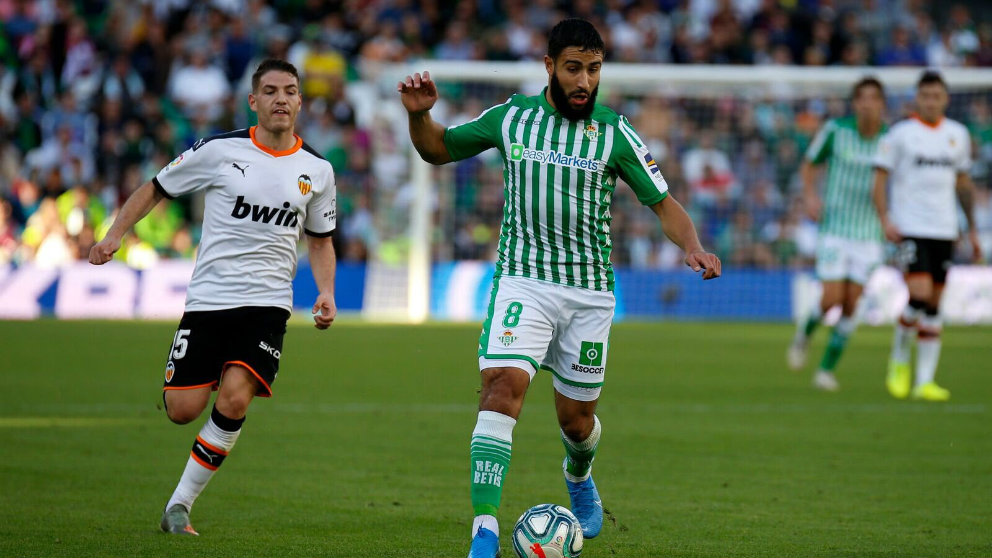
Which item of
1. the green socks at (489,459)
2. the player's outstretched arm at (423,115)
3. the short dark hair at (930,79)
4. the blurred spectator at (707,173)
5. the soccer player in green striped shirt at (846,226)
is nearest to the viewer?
the green socks at (489,459)

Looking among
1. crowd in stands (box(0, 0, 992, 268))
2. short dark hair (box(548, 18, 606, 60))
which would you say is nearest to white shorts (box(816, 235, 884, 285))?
short dark hair (box(548, 18, 606, 60))

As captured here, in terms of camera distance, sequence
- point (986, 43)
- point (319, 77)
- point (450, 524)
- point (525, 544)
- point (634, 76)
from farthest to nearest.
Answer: point (986, 43)
point (319, 77)
point (634, 76)
point (450, 524)
point (525, 544)

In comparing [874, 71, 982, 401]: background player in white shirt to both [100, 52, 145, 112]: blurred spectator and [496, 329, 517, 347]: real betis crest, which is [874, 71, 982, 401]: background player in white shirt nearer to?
[496, 329, 517, 347]: real betis crest

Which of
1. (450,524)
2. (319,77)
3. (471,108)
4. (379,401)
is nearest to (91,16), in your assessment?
(319,77)

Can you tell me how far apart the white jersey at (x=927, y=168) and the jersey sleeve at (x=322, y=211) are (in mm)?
6848

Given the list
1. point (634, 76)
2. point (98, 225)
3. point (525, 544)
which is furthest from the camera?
point (98, 225)

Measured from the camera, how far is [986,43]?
1131 inches

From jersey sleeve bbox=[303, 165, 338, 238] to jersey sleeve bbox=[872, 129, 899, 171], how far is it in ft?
22.5

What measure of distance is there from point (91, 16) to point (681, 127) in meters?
11.2

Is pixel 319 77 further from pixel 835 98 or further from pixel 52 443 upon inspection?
pixel 52 443

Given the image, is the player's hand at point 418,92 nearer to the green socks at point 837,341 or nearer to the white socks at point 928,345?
the white socks at point 928,345

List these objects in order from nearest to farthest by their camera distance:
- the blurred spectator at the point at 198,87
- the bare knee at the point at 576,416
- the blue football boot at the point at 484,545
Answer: the blue football boot at the point at 484,545
the bare knee at the point at 576,416
the blurred spectator at the point at 198,87

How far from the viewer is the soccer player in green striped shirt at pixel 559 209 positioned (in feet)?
19.5

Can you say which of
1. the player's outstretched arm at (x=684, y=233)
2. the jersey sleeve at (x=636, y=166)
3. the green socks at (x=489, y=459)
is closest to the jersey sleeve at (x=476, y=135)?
the jersey sleeve at (x=636, y=166)
